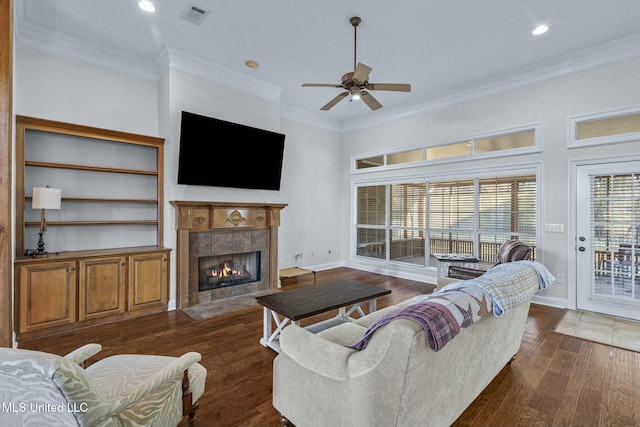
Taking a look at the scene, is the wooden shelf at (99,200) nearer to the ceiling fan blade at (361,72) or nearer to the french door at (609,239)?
the ceiling fan blade at (361,72)

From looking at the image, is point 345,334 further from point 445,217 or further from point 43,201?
point 445,217

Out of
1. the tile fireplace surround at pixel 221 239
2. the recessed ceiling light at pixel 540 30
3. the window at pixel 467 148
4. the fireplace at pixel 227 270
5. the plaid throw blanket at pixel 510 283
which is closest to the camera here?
the plaid throw blanket at pixel 510 283

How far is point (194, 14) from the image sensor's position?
3207 mm

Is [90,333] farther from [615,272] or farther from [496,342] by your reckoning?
[615,272]

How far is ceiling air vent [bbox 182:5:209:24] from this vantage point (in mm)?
3119

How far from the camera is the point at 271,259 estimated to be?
4980 millimetres

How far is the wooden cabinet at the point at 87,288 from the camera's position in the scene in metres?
3.04

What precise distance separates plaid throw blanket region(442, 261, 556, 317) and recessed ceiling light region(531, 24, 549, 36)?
9.36 ft

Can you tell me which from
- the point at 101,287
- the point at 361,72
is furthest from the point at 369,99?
the point at 101,287

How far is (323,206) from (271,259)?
83.4 inches

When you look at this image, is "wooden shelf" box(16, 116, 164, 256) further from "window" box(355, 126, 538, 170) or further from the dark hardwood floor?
"window" box(355, 126, 538, 170)

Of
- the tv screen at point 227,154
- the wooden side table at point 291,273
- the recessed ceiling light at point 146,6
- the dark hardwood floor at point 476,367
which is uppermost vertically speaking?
the recessed ceiling light at point 146,6

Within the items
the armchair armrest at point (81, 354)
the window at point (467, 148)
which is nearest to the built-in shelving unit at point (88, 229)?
the armchair armrest at point (81, 354)

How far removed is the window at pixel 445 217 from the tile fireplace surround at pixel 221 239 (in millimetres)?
2470
